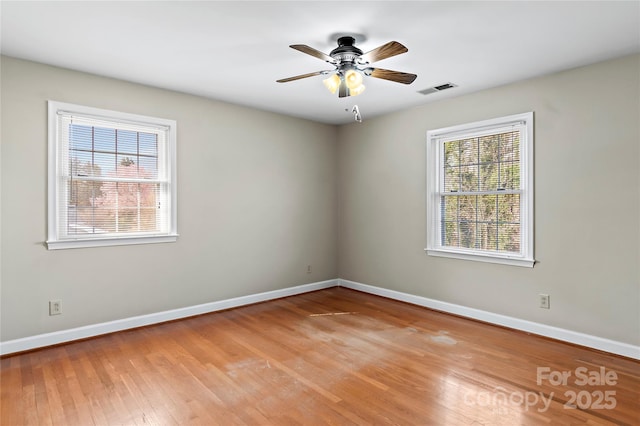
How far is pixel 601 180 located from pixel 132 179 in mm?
4554

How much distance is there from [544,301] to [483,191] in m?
1.30

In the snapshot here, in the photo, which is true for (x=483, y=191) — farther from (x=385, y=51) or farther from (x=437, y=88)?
(x=385, y=51)

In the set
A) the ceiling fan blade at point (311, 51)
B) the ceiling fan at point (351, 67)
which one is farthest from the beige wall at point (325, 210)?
the ceiling fan blade at point (311, 51)

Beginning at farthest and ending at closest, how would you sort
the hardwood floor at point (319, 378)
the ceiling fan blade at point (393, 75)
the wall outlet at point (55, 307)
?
the wall outlet at point (55, 307) < the ceiling fan blade at point (393, 75) < the hardwood floor at point (319, 378)

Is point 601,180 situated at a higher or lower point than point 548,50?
lower

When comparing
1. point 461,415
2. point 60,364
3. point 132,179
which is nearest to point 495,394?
point 461,415

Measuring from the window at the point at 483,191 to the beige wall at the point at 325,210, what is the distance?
12 cm

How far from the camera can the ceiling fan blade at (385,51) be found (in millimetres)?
2478

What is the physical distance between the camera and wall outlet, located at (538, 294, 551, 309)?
3.65 meters

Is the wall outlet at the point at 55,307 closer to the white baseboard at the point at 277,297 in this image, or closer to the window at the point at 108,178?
the white baseboard at the point at 277,297

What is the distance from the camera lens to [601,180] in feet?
10.9

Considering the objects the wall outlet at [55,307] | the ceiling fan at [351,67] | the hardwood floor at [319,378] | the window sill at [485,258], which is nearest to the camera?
the hardwood floor at [319,378]

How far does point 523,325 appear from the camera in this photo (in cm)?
380

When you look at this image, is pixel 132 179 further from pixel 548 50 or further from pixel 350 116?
pixel 548 50
